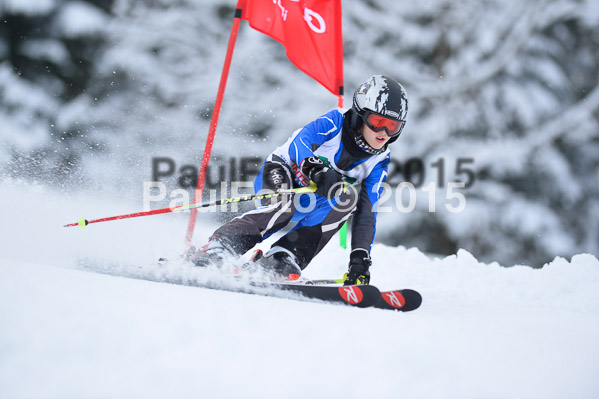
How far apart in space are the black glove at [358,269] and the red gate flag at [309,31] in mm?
1845

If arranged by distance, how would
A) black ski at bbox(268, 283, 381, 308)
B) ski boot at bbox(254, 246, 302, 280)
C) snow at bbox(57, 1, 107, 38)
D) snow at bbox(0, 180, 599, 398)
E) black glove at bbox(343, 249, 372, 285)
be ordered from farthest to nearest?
1. snow at bbox(57, 1, 107, 38)
2. ski boot at bbox(254, 246, 302, 280)
3. black glove at bbox(343, 249, 372, 285)
4. black ski at bbox(268, 283, 381, 308)
5. snow at bbox(0, 180, 599, 398)

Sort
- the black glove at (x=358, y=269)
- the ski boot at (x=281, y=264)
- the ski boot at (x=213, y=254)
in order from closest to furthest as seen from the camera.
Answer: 1. the ski boot at (x=213, y=254)
2. the black glove at (x=358, y=269)
3. the ski boot at (x=281, y=264)

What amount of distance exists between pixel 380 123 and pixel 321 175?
512 millimetres

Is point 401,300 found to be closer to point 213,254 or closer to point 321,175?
point 321,175

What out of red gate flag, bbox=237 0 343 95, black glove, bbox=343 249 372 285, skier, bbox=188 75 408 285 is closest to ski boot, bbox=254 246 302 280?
skier, bbox=188 75 408 285

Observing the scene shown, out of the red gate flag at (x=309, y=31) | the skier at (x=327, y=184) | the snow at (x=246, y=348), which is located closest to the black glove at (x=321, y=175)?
the skier at (x=327, y=184)

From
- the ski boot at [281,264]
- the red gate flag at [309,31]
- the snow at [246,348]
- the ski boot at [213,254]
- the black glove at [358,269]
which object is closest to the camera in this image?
the snow at [246,348]

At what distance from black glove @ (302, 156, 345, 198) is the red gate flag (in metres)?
1.56

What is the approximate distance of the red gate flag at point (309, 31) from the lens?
14.0 ft

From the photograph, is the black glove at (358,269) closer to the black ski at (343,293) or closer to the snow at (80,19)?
the black ski at (343,293)

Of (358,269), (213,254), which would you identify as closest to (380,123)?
(358,269)

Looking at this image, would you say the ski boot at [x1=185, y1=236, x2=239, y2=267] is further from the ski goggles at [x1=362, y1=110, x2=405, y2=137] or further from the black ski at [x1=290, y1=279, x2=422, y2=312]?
the ski goggles at [x1=362, y1=110, x2=405, y2=137]

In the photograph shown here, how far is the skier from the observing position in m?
3.04

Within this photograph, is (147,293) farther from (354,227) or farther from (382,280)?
(382,280)
